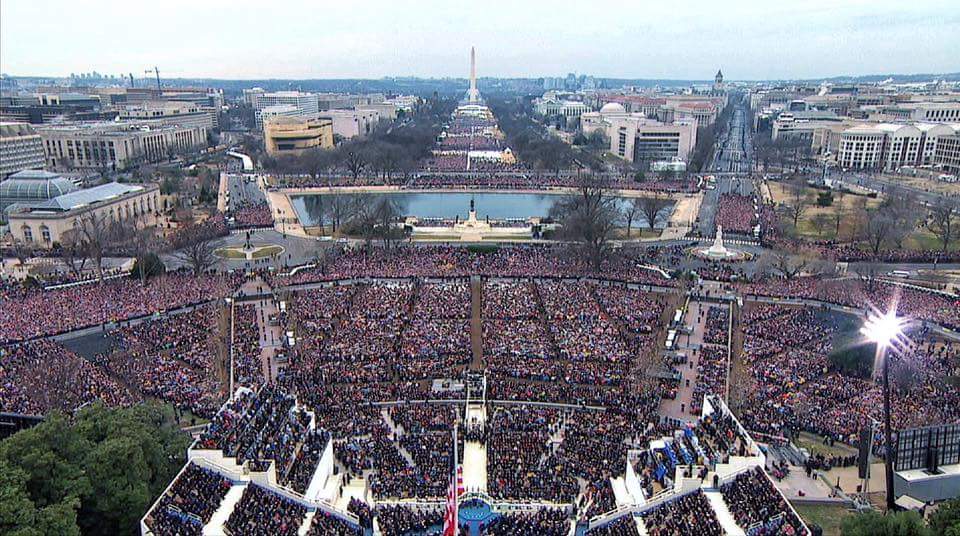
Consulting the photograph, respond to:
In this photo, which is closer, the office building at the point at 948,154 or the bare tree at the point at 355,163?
the bare tree at the point at 355,163

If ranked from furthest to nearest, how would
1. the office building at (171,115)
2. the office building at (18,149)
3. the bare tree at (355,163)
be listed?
the office building at (171,115) < the bare tree at (355,163) < the office building at (18,149)

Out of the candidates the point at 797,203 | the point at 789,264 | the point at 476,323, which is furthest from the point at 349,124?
the point at 476,323

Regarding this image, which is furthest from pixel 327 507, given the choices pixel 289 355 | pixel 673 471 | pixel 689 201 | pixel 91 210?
pixel 689 201

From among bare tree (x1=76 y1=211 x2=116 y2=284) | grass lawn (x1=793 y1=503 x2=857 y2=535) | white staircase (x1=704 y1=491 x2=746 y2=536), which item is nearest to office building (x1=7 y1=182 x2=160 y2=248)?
bare tree (x1=76 y1=211 x2=116 y2=284)

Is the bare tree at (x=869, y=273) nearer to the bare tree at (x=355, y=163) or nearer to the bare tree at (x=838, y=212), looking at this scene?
the bare tree at (x=838, y=212)

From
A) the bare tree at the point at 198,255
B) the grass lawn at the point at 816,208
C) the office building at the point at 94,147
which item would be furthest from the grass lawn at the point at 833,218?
the office building at the point at 94,147

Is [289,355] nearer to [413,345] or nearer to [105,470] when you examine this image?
[413,345]

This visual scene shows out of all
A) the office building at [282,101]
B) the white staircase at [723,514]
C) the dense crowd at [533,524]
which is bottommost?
the dense crowd at [533,524]

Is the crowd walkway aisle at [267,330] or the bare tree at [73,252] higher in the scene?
the bare tree at [73,252]
